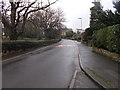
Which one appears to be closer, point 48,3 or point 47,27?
point 48,3

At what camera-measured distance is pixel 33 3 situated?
20484 millimetres

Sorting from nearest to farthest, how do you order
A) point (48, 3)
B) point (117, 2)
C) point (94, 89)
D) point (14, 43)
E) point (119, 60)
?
point (94, 89)
point (119, 60)
point (14, 43)
point (117, 2)
point (48, 3)

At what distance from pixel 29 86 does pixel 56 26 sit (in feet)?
147

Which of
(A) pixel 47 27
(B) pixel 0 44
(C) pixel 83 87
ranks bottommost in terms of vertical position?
(C) pixel 83 87

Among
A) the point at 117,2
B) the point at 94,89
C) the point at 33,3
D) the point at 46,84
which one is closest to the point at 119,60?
the point at 94,89

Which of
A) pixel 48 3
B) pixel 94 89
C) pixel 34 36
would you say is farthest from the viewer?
pixel 34 36

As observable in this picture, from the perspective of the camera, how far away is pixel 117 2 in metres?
16.8

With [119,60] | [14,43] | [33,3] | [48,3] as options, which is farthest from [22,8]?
[119,60]

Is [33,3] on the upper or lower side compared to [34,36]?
upper

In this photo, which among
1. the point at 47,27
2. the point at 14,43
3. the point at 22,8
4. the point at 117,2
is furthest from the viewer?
the point at 47,27

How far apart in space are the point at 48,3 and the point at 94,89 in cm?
1819

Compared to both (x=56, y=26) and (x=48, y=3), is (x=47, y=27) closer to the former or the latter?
(x=56, y=26)

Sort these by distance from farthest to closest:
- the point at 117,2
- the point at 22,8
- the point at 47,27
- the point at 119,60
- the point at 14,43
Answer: the point at 47,27, the point at 22,8, the point at 117,2, the point at 14,43, the point at 119,60

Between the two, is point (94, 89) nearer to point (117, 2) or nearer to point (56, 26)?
point (117, 2)
